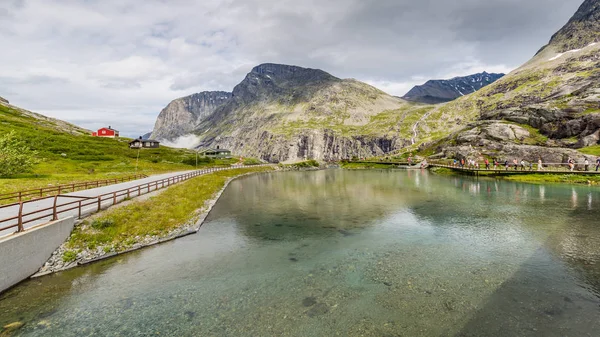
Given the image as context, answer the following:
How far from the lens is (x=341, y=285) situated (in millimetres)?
18297

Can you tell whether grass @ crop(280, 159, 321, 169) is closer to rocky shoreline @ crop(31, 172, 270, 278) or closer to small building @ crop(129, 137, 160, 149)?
small building @ crop(129, 137, 160, 149)

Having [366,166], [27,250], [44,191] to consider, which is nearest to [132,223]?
[27,250]

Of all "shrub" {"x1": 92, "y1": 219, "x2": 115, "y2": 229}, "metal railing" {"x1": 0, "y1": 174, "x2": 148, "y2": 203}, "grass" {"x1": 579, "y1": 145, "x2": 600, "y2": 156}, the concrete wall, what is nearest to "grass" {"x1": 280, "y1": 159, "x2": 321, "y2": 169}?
"metal railing" {"x1": 0, "y1": 174, "x2": 148, "y2": 203}

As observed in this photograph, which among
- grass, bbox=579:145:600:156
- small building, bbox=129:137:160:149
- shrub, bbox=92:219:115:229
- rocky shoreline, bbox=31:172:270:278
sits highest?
small building, bbox=129:137:160:149

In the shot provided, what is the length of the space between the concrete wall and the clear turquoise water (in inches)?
38.0

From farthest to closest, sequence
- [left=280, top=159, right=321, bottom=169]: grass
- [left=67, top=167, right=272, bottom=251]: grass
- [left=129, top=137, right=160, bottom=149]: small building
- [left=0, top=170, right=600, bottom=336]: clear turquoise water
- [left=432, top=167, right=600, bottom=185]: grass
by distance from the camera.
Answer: [left=280, top=159, right=321, bottom=169]: grass
[left=129, top=137, right=160, bottom=149]: small building
[left=432, top=167, right=600, bottom=185]: grass
[left=67, top=167, right=272, bottom=251]: grass
[left=0, top=170, right=600, bottom=336]: clear turquoise water

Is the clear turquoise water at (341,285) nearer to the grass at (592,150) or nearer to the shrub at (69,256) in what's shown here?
the shrub at (69,256)

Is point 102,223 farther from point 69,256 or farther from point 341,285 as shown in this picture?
Answer: point 341,285

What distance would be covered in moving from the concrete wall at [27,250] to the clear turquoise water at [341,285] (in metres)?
0.97

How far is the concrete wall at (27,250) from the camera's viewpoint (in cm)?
1669

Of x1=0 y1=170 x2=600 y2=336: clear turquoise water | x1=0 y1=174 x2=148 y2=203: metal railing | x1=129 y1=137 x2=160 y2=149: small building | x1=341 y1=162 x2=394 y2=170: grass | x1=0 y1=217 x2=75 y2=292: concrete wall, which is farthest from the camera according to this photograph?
x1=129 y1=137 x2=160 y2=149: small building

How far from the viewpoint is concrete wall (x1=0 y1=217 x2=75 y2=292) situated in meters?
16.7

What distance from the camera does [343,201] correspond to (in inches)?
2032

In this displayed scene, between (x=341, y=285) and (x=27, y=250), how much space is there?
2188cm
